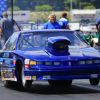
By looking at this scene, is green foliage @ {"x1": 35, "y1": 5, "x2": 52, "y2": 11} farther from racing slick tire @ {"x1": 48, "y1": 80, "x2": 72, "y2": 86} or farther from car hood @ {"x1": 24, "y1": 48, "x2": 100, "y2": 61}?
car hood @ {"x1": 24, "y1": 48, "x2": 100, "y2": 61}

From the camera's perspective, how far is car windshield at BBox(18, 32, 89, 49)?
279 inches

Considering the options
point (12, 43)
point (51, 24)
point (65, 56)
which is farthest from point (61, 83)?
point (51, 24)

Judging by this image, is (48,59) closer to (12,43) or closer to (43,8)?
(12,43)

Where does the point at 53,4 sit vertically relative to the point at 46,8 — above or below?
above

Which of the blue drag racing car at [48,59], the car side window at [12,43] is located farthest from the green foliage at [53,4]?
the blue drag racing car at [48,59]

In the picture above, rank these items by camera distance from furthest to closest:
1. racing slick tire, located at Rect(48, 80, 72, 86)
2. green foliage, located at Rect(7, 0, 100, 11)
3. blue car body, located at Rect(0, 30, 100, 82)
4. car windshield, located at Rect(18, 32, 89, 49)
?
green foliage, located at Rect(7, 0, 100, 11) → racing slick tire, located at Rect(48, 80, 72, 86) → car windshield, located at Rect(18, 32, 89, 49) → blue car body, located at Rect(0, 30, 100, 82)

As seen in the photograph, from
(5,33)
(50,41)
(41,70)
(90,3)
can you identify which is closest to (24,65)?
(41,70)

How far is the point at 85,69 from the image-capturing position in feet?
20.3

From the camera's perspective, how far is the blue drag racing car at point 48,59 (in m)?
6.11

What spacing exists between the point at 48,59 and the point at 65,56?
309 mm

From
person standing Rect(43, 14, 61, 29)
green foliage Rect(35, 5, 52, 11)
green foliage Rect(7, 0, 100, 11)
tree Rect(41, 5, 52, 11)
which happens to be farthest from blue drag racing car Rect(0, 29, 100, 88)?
tree Rect(41, 5, 52, 11)

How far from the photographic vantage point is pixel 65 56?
6.21m

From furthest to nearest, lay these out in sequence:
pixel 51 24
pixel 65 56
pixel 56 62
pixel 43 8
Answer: pixel 43 8, pixel 51 24, pixel 65 56, pixel 56 62

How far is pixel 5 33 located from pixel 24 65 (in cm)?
674
